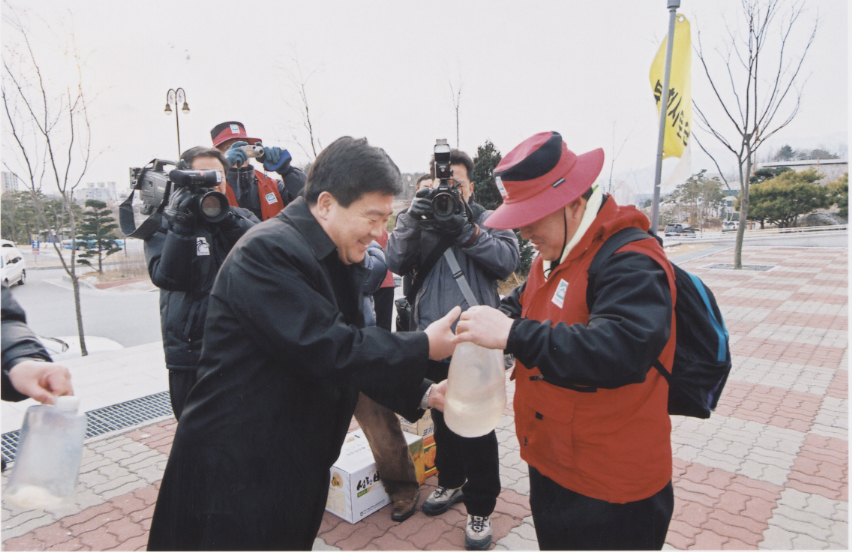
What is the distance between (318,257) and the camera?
4.95ft

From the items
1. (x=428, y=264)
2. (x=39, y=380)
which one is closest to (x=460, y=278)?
(x=428, y=264)

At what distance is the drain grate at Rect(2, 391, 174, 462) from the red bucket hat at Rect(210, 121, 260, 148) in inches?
98.6

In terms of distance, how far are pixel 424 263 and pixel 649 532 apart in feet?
5.63

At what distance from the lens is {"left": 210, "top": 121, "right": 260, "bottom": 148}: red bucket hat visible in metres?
3.73

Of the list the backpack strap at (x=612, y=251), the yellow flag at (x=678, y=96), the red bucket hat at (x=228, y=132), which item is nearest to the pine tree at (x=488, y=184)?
the yellow flag at (x=678, y=96)

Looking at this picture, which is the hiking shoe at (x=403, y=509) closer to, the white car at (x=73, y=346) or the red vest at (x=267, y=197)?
the red vest at (x=267, y=197)

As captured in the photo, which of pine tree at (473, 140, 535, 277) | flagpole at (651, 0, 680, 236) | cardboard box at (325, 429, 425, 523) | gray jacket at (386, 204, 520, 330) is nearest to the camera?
gray jacket at (386, 204, 520, 330)

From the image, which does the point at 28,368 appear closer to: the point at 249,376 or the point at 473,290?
the point at 249,376

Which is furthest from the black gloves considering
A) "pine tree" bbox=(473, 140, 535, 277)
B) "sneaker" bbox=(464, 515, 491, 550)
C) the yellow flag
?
"pine tree" bbox=(473, 140, 535, 277)

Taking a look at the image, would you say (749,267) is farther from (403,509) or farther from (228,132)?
(228,132)

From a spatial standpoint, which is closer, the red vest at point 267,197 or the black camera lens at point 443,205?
the black camera lens at point 443,205

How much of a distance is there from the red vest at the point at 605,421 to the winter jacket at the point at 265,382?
50cm

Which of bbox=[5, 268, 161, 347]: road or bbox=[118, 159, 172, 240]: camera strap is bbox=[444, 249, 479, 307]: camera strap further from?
bbox=[5, 268, 161, 347]: road

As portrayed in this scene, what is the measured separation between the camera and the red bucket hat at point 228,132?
12.2 feet
